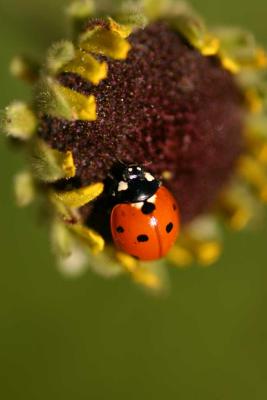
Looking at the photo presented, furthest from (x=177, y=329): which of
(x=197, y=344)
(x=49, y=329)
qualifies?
(x=49, y=329)

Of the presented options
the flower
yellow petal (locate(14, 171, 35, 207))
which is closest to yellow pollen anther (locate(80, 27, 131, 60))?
the flower

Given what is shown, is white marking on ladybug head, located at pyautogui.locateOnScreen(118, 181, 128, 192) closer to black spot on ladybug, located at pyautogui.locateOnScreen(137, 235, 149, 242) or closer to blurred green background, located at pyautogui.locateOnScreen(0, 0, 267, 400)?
black spot on ladybug, located at pyautogui.locateOnScreen(137, 235, 149, 242)

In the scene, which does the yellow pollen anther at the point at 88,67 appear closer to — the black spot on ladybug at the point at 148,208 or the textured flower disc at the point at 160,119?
the textured flower disc at the point at 160,119

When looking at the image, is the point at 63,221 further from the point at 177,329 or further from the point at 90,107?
the point at 177,329

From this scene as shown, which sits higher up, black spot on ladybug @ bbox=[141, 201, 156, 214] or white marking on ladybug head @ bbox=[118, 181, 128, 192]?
white marking on ladybug head @ bbox=[118, 181, 128, 192]

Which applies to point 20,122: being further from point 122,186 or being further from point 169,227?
point 169,227

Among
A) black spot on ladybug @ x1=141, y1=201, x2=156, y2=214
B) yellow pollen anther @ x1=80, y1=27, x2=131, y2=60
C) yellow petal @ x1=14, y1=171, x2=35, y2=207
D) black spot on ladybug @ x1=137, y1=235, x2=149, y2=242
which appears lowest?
black spot on ladybug @ x1=137, y1=235, x2=149, y2=242
